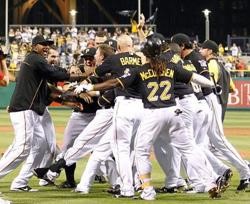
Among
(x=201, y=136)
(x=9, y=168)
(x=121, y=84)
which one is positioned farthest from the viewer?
(x=201, y=136)

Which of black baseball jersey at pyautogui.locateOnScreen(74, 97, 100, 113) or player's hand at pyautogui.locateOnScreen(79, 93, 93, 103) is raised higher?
player's hand at pyautogui.locateOnScreen(79, 93, 93, 103)

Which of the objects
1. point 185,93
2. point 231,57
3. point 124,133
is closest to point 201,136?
point 185,93

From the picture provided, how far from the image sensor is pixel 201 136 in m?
11.6

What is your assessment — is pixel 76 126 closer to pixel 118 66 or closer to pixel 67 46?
pixel 118 66

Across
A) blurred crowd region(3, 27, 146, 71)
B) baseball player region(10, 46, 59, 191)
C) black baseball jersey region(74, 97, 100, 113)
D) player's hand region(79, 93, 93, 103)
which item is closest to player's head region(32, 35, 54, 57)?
baseball player region(10, 46, 59, 191)

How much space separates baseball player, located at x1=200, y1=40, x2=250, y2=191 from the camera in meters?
11.6

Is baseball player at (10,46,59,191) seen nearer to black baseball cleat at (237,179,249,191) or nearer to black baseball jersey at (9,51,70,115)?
black baseball jersey at (9,51,70,115)

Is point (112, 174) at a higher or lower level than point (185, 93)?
lower

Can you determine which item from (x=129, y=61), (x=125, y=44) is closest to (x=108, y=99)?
→ (x=129, y=61)

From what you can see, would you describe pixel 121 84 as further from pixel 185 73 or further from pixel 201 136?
pixel 201 136

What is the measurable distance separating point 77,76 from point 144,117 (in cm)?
175

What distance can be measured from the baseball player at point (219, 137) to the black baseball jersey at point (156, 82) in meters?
1.67

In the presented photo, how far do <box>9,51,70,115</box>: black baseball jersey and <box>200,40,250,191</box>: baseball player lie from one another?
2339 millimetres

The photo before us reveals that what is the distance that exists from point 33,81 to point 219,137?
288 centimetres
